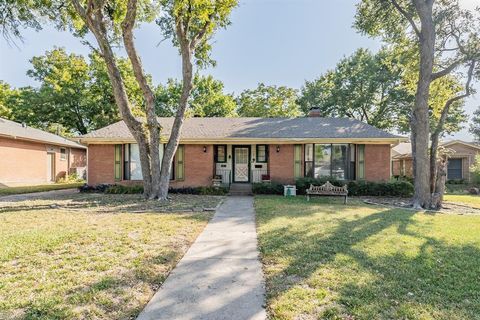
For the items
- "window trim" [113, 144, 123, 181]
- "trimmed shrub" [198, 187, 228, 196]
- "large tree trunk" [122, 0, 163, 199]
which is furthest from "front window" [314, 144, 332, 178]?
"window trim" [113, 144, 123, 181]

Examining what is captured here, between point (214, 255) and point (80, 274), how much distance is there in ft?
6.59

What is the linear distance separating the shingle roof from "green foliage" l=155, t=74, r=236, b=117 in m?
12.4

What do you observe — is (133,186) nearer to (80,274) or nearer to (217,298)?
(80,274)

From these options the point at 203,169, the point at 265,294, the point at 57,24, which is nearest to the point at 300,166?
the point at 203,169

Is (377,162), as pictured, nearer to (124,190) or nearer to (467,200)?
(467,200)

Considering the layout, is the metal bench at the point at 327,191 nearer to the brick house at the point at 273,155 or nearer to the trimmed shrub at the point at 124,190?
the brick house at the point at 273,155

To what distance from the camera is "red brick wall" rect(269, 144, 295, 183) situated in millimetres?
14828

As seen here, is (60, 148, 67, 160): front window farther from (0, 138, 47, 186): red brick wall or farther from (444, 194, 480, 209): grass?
(444, 194, 480, 209): grass

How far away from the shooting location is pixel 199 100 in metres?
30.8

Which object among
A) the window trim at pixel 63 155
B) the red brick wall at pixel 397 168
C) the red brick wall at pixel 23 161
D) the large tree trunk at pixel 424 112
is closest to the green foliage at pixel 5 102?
the window trim at pixel 63 155

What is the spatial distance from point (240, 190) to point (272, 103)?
18134 millimetres

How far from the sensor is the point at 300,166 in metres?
14.8

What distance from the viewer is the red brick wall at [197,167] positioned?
1490cm

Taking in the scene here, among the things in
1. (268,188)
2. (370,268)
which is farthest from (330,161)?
(370,268)
